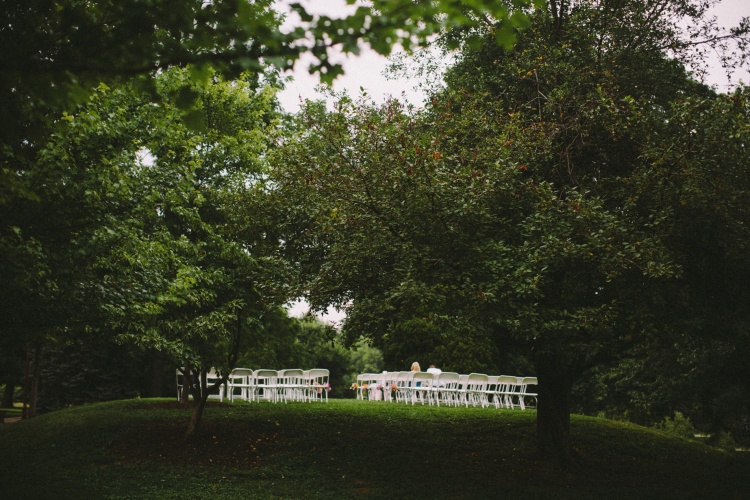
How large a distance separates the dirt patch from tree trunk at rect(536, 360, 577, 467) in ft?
17.9

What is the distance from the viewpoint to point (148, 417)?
14922mm

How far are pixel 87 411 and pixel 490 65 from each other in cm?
1403

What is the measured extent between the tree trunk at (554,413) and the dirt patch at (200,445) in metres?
5.45

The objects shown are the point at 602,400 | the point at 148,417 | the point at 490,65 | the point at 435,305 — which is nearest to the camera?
the point at 435,305

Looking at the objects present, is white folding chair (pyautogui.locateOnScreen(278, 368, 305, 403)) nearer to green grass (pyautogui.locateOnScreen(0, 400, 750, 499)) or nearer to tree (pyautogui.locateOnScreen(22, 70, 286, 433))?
green grass (pyautogui.locateOnScreen(0, 400, 750, 499))

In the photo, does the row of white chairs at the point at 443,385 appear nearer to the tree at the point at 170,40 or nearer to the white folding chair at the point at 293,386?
the white folding chair at the point at 293,386

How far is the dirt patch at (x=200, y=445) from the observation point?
460 inches

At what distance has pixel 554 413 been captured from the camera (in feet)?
38.9

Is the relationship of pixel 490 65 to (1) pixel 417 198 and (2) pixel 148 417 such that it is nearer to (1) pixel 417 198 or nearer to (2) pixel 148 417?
(1) pixel 417 198

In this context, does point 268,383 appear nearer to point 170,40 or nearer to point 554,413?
point 554,413

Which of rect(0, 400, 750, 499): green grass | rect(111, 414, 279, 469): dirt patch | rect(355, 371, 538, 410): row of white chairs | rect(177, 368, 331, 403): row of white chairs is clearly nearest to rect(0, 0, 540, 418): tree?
rect(0, 400, 750, 499): green grass

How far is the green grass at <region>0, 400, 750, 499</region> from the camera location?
32.7 ft

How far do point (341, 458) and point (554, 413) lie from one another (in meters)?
4.19

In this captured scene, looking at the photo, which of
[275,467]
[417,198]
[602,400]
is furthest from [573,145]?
[602,400]
